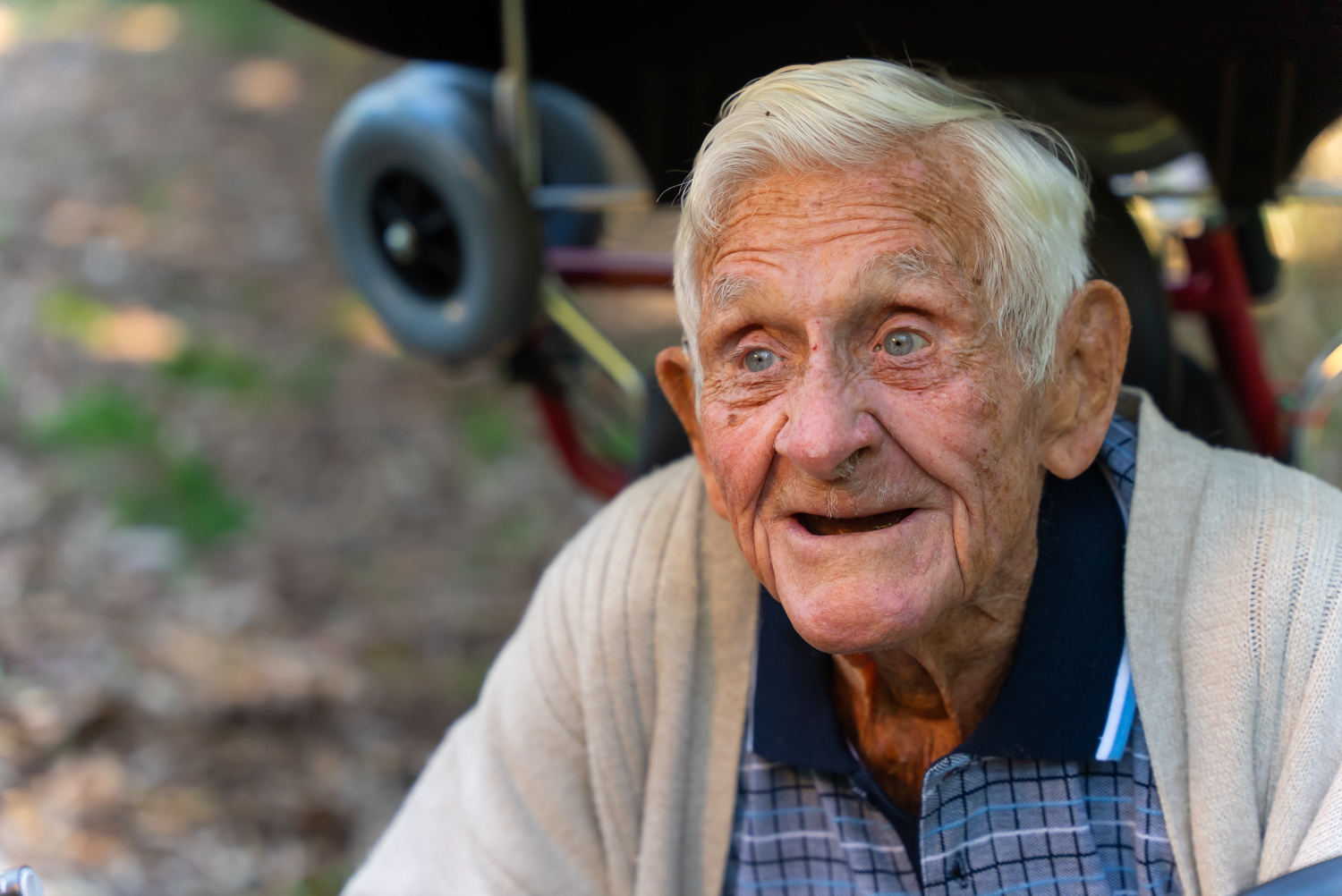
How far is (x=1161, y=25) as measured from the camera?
141 centimetres

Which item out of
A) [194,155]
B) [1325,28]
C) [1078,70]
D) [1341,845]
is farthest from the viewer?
[194,155]

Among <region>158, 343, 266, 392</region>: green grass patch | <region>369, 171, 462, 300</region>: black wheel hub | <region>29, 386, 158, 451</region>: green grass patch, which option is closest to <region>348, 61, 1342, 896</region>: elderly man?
<region>369, 171, 462, 300</region>: black wheel hub

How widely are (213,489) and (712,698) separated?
123 inches

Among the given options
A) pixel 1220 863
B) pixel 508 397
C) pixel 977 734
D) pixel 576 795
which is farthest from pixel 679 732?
pixel 508 397

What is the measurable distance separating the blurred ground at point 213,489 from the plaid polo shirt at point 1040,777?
5.17ft

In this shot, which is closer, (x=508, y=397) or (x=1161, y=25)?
(x=1161, y=25)

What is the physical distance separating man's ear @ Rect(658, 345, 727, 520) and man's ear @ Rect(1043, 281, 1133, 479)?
34 centimetres

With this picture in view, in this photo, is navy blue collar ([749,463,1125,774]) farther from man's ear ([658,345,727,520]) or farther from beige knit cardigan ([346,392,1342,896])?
man's ear ([658,345,727,520])

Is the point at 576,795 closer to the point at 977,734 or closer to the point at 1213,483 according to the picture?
the point at 977,734

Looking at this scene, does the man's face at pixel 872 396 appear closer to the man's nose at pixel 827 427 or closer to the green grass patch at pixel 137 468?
the man's nose at pixel 827 427

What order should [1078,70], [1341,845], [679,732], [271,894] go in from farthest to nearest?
[271,894]
[1078,70]
[679,732]
[1341,845]

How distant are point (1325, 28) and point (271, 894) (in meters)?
2.36

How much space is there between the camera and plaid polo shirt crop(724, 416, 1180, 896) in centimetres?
108

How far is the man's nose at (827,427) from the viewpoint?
3.05 ft
